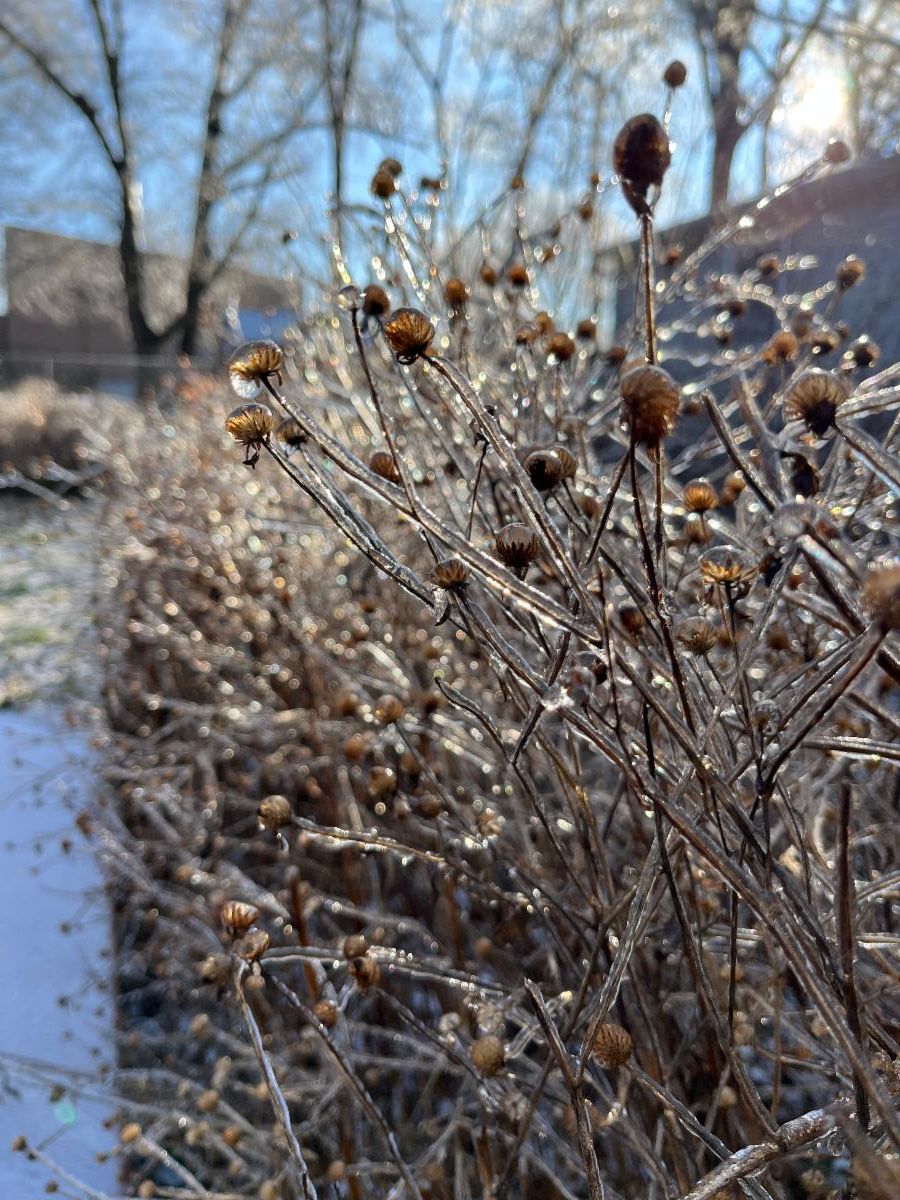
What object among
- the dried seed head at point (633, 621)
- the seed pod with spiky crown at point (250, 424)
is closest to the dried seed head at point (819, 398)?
the dried seed head at point (633, 621)

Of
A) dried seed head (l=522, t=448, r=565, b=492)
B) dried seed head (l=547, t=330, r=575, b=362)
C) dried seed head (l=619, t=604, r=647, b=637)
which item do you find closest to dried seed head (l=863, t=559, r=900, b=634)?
dried seed head (l=522, t=448, r=565, b=492)

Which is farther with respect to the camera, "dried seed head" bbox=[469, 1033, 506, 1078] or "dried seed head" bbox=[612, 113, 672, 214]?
"dried seed head" bbox=[469, 1033, 506, 1078]

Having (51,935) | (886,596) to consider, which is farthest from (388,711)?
(51,935)

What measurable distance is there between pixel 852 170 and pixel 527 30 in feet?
26.9

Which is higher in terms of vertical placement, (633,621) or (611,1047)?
(633,621)

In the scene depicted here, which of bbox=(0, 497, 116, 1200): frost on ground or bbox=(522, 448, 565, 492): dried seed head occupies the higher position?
bbox=(522, 448, 565, 492): dried seed head

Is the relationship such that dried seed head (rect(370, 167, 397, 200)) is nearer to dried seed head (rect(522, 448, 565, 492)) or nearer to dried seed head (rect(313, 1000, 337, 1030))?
dried seed head (rect(522, 448, 565, 492))

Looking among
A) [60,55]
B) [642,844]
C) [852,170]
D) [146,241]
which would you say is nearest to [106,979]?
[642,844]

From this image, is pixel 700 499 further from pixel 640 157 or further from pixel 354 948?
pixel 354 948

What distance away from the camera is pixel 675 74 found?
148cm

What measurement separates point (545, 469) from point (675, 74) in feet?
3.02

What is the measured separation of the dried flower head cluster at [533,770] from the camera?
2.81ft

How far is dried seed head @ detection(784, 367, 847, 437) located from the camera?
2.61ft

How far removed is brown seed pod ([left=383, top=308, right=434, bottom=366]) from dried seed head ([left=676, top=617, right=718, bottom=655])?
0.39 metres
